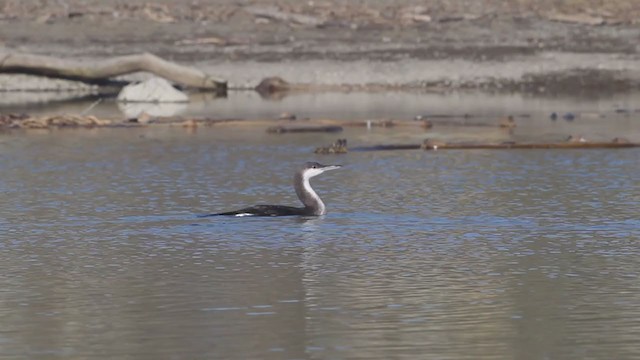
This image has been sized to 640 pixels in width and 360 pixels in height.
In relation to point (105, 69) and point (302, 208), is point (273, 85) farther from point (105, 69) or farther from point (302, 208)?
point (302, 208)

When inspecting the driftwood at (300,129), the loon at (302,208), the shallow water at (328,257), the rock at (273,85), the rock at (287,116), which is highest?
the rock at (273,85)

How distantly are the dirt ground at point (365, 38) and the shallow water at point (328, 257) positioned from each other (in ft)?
41.1

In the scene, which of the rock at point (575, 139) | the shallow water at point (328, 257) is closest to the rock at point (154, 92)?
the shallow water at point (328, 257)

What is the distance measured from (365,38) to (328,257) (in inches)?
980

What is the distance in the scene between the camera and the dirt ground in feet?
122

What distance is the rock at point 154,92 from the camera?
113ft

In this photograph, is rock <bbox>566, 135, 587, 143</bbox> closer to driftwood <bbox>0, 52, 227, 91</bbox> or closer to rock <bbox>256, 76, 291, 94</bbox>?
driftwood <bbox>0, 52, 227, 91</bbox>

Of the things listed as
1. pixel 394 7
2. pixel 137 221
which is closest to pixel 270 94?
pixel 394 7

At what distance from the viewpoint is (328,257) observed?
15.1m

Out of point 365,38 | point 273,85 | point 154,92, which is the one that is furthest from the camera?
point 365,38

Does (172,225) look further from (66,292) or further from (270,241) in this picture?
(66,292)

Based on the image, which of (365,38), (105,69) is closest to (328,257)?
(105,69)

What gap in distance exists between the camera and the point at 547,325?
38.2ft

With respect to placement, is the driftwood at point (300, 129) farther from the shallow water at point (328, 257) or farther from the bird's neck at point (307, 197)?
the bird's neck at point (307, 197)
